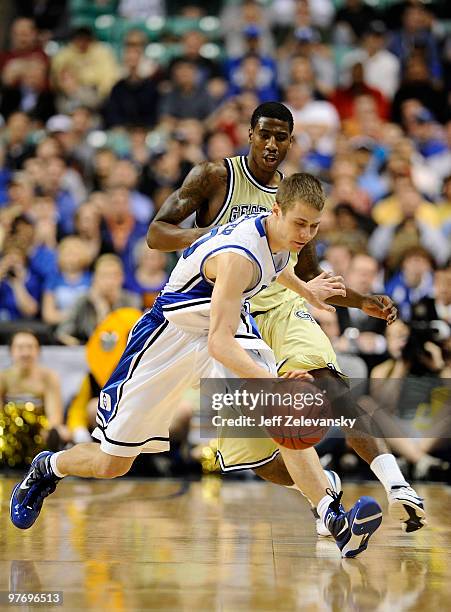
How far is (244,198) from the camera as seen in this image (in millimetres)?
5098

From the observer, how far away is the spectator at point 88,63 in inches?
482

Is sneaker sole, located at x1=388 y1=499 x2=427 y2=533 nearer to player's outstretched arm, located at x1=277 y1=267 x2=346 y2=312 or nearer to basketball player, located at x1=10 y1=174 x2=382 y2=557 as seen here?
basketball player, located at x1=10 y1=174 x2=382 y2=557

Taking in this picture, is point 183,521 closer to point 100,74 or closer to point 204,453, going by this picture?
point 204,453

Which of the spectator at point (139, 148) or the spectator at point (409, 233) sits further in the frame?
the spectator at point (139, 148)

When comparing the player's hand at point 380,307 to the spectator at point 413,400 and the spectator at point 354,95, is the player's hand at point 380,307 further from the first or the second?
the spectator at point 354,95

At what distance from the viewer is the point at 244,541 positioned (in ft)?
16.0

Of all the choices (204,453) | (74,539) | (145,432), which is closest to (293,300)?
(145,432)

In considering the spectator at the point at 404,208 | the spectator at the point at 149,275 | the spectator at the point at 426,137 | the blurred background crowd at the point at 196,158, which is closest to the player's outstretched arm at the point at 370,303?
the blurred background crowd at the point at 196,158

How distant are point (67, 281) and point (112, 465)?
14.6 feet

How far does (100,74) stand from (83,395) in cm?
574

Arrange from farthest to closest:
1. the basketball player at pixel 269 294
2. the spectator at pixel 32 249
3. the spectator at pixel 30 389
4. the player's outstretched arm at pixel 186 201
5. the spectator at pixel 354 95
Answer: the spectator at pixel 354 95, the spectator at pixel 32 249, the spectator at pixel 30 389, the player's outstretched arm at pixel 186 201, the basketball player at pixel 269 294

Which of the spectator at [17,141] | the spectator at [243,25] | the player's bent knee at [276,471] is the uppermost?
the spectator at [243,25]

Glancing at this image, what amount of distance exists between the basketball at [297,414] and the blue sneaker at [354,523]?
31cm

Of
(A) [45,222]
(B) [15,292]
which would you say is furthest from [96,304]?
(A) [45,222]
